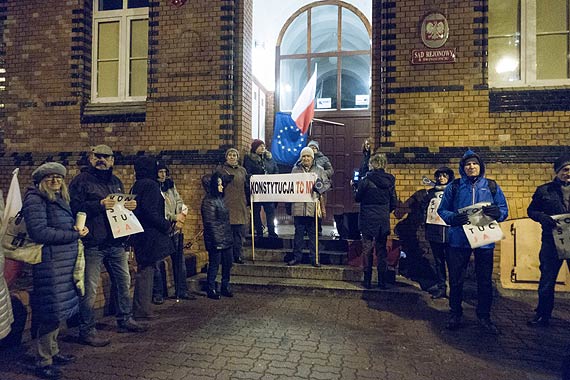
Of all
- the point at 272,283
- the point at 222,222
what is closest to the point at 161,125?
the point at 222,222

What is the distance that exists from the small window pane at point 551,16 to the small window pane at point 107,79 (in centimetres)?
753

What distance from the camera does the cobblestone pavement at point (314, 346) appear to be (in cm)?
348

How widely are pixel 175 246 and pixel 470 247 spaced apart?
12.0 ft

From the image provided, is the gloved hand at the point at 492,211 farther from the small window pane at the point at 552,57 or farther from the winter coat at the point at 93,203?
the winter coat at the point at 93,203

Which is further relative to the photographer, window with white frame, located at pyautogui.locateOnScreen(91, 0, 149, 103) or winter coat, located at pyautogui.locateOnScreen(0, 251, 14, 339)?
window with white frame, located at pyautogui.locateOnScreen(91, 0, 149, 103)

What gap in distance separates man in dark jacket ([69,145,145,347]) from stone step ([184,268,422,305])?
1.85 m

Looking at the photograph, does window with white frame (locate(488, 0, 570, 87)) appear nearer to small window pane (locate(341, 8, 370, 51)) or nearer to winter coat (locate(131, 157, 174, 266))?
small window pane (locate(341, 8, 370, 51))

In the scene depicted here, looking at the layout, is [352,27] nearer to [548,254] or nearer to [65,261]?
[548,254]

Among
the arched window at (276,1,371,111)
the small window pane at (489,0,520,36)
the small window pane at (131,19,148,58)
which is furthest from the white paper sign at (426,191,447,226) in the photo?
the small window pane at (131,19,148,58)

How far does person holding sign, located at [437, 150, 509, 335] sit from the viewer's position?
4508 mm

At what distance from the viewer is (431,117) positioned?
6613 millimetres

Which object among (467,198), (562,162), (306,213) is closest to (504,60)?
(562,162)

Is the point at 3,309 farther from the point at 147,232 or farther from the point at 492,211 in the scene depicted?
the point at 492,211

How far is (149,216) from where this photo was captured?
452 cm
